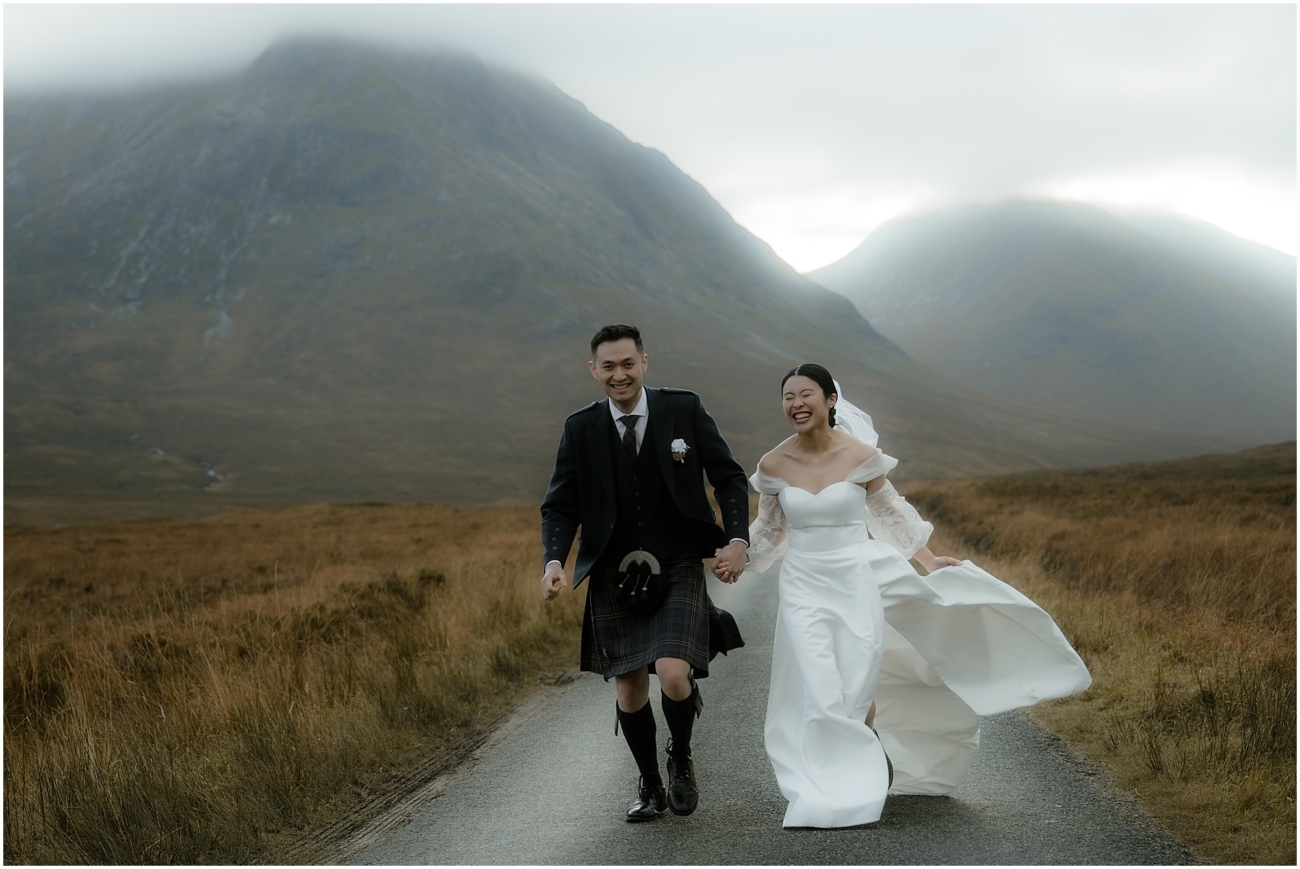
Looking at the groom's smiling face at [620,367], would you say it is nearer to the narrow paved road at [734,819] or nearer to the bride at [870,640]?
the bride at [870,640]

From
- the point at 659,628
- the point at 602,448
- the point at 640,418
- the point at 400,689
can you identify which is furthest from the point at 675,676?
the point at 400,689

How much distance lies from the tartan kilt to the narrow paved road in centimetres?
76

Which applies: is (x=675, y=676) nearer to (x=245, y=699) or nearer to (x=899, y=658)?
(x=899, y=658)

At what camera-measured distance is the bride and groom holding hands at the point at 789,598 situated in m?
5.10

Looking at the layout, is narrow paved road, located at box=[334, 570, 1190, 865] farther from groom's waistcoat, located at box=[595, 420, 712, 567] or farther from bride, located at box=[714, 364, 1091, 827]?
groom's waistcoat, located at box=[595, 420, 712, 567]

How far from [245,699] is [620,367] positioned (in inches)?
147

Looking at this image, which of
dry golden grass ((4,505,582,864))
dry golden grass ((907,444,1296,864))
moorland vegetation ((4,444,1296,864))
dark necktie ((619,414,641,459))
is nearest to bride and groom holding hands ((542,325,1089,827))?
dark necktie ((619,414,641,459))

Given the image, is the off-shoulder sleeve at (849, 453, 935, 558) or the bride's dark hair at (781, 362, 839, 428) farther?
the off-shoulder sleeve at (849, 453, 935, 558)

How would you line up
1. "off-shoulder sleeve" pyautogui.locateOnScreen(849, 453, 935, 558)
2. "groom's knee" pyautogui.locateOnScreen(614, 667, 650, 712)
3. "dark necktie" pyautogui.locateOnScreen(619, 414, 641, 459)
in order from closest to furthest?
1. "groom's knee" pyautogui.locateOnScreen(614, 667, 650, 712)
2. "dark necktie" pyautogui.locateOnScreen(619, 414, 641, 459)
3. "off-shoulder sleeve" pyautogui.locateOnScreen(849, 453, 935, 558)

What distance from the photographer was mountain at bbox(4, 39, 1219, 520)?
11219cm

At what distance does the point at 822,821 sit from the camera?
15.1ft

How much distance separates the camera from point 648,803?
16.8 feet

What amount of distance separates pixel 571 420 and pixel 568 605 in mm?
7354

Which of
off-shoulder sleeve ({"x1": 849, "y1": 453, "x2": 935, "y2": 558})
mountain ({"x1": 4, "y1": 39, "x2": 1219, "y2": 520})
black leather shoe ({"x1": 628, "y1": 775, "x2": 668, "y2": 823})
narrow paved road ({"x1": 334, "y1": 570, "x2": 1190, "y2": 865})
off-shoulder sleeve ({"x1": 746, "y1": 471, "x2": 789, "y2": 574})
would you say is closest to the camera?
narrow paved road ({"x1": 334, "y1": 570, "x2": 1190, "y2": 865})
